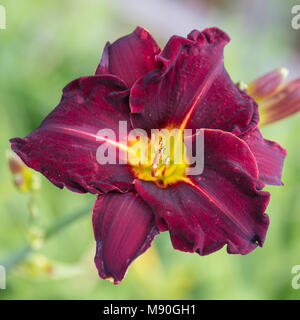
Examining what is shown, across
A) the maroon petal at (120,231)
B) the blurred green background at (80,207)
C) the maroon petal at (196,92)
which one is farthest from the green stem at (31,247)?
the maroon petal at (196,92)

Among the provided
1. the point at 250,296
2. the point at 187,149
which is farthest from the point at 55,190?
the point at 187,149

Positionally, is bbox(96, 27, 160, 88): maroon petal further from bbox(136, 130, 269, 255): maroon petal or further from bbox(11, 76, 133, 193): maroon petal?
bbox(136, 130, 269, 255): maroon petal

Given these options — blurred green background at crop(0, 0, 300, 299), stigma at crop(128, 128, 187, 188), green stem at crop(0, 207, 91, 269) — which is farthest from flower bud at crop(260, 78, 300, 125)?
→ blurred green background at crop(0, 0, 300, 299)

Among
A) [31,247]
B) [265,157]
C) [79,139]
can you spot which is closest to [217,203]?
[265,157]

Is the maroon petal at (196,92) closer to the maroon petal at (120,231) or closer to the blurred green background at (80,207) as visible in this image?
the maroon petal at (120,231)

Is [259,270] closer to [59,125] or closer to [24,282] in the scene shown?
[24,282]

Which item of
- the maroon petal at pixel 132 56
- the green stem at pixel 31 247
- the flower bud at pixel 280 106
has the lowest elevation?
the green stem at pixel 31 247

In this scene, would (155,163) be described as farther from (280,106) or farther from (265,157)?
(280,106)
